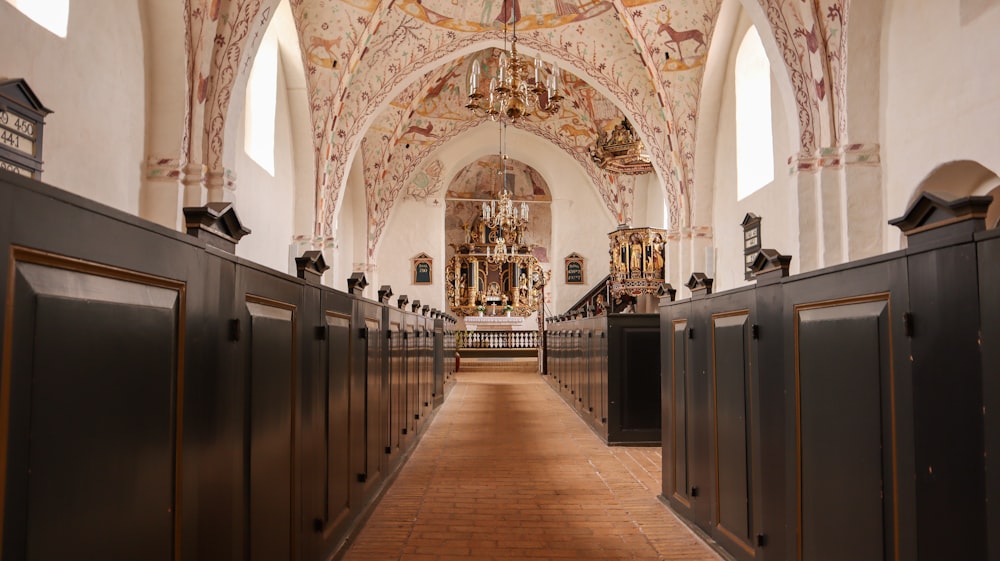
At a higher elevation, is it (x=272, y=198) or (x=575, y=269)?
(x=272, y=198)

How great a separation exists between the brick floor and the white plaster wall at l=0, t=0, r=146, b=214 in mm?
3989

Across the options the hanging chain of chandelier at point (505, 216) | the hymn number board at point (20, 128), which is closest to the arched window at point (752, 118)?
the hanging chain of chandelier at point (505, 216)

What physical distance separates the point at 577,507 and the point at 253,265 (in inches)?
124

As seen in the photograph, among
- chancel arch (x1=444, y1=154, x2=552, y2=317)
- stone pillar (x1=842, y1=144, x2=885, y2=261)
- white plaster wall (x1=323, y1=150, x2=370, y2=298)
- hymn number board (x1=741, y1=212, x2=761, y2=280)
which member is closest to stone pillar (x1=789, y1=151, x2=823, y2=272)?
stone pillar (x1=842, y1=144, x2=885, y2=261)

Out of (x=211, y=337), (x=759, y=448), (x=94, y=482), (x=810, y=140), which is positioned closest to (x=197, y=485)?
(x=211, y=337)

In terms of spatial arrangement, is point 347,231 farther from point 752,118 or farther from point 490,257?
point 752,118

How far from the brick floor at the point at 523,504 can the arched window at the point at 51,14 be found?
4878 mm

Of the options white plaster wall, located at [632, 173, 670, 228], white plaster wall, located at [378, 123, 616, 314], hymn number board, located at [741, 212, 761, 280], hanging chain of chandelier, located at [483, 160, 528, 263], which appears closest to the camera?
hymn number board, located at [741, 212, 761, 280]

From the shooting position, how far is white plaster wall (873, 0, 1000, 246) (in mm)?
5762

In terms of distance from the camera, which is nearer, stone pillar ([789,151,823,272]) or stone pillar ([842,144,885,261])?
stone pillar ([842,144,885,261])

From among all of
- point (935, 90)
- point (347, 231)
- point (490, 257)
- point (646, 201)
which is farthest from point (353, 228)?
point (935, 90)

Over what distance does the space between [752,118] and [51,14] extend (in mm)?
9383

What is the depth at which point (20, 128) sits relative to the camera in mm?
4965

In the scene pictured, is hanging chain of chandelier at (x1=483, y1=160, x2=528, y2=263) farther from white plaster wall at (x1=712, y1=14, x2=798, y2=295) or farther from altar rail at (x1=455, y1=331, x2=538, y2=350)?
white plaster wall at (x1=712, y1=14, x2=798, y2=295)
